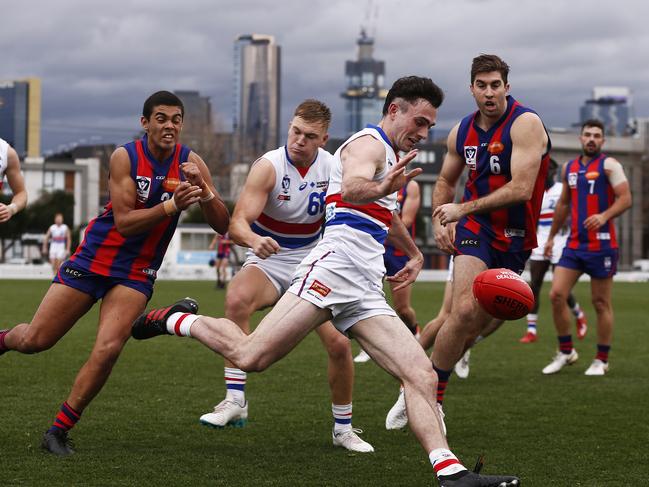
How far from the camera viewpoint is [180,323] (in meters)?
6.36

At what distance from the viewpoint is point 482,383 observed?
10.9 meters

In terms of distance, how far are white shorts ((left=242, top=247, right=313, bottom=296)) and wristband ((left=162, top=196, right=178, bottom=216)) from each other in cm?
136

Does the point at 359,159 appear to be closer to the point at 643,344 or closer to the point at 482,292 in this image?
the point at 482,292

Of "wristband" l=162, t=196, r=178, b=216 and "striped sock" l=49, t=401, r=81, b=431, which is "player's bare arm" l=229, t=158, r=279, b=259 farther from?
"striped sock" l=49, t=401, r=81, b=431

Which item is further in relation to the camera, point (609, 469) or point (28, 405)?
point (28, 405)

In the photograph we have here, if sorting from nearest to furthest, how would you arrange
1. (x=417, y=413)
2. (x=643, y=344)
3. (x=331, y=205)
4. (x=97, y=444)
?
(x=417, y=413)
(x=331, y=205)
(x=97, y=444)
(x=643, y=344)

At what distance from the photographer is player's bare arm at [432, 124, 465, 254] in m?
7.63

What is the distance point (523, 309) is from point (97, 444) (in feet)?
9.92

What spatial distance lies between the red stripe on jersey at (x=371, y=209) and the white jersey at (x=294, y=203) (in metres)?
1.69

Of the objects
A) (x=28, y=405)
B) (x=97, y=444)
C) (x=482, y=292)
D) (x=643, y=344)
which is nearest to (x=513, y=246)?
(x=482, y=292)

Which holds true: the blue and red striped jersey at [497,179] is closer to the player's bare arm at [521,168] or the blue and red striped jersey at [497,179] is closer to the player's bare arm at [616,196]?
the player's bare arm at [521,168]

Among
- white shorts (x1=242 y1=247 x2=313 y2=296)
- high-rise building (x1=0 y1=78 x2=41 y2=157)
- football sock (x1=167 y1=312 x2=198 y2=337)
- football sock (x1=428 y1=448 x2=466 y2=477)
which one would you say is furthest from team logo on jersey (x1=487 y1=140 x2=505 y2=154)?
high-rise building (x1=0 y1=78 x2=41 y2=157)

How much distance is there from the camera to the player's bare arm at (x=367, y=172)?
5465 mm

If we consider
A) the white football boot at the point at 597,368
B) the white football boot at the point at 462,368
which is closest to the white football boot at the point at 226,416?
the white football boot at the point at 462,368
